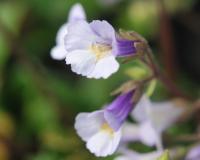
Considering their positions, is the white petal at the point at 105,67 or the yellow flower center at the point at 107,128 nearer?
the white petal at the point at 105,67

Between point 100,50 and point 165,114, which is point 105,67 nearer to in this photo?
point 100,50

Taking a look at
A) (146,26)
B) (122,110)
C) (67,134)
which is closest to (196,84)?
(146,26)

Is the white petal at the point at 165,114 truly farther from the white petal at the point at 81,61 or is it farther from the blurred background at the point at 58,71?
the white petal at the point at 81,61

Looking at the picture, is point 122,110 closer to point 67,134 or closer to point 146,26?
point 67,134

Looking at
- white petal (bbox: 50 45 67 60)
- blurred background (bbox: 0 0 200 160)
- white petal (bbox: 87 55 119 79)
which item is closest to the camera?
white petal (bbox: 87 55 119 79)

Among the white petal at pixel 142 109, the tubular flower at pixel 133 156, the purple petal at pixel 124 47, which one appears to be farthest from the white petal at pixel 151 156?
the purple petal at pixel 124 47

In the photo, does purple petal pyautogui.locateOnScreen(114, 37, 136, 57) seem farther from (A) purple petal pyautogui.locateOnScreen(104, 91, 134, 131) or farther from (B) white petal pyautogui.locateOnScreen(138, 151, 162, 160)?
(B) white petal pyautogui.locateOnScreen(138, 151, 162, 160)

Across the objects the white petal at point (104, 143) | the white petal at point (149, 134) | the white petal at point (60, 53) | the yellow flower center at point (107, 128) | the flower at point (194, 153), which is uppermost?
the white petal at point (60, 53)

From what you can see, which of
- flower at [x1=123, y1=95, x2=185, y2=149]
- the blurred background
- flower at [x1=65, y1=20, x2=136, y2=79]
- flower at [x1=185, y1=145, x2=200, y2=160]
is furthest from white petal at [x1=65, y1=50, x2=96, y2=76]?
the blurred background
